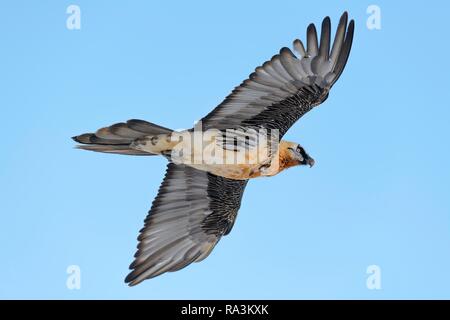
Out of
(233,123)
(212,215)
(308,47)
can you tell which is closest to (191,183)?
(212,215)

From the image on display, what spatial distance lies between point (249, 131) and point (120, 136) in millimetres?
2093

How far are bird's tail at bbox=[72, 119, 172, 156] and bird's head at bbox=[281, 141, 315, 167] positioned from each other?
191cm

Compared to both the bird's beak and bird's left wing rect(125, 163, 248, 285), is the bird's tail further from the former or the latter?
the bird's beak

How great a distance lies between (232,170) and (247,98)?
3.90 feet

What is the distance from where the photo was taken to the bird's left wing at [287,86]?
13141mm

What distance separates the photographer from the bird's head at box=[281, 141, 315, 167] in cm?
1318

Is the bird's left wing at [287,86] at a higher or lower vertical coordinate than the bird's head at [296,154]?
higher

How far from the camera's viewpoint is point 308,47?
43.3 feet

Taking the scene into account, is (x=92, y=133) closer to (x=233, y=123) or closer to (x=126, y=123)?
(x=126, y=123)

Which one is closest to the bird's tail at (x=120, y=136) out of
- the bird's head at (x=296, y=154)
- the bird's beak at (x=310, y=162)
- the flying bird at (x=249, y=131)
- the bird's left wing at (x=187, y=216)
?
the flying bird at (x=249, y=131)

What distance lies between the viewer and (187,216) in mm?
14375

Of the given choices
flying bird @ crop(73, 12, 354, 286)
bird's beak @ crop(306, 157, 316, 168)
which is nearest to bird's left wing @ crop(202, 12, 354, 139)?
flying bird @ crop(73, 12, 354, 286)

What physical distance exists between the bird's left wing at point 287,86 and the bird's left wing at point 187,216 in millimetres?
1505

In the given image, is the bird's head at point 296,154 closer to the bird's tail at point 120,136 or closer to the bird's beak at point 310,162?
the bird's beak at point 310,162
